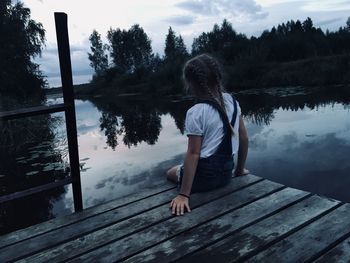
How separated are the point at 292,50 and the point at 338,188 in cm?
2364

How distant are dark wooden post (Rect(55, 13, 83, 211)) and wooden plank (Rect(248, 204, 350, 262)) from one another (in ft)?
5.08

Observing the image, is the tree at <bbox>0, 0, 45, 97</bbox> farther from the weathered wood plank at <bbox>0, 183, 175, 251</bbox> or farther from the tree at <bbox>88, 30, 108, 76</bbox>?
the tree at <bbox>88, 30, 108, 76</bbox>

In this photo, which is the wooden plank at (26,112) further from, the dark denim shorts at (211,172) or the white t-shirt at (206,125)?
the dark denim shorts at (211,172)

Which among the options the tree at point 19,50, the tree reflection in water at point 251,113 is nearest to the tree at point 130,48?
the tree at point 19,50

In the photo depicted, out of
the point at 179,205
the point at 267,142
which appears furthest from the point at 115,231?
the point at 267,142

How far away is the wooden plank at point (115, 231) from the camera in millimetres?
1896

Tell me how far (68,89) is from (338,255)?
6.59 feet

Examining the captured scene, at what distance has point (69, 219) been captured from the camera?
2373 mm

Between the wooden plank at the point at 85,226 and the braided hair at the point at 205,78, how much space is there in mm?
699

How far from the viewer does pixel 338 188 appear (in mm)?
5602

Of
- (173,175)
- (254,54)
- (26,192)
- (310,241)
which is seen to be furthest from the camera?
(254,54)

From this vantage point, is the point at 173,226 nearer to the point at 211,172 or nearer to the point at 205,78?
the point at 211,172

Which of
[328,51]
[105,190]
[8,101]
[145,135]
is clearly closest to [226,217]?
[105,190]

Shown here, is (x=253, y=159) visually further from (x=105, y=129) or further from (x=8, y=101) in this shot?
(x=8, y=101)
